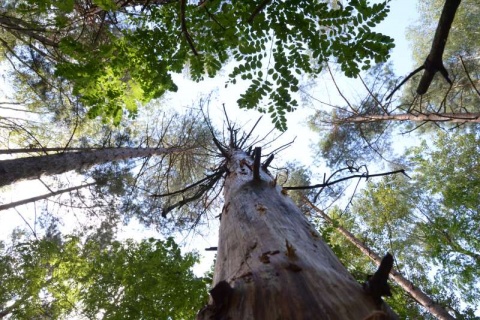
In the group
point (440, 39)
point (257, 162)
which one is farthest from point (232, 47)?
point (440, 39)

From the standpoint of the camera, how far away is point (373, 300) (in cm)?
115

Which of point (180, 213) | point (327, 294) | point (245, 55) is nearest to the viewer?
point (327, 294)

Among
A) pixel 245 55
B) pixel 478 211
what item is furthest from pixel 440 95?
pixel 245 55

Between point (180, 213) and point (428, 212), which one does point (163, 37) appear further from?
point (428, 212)

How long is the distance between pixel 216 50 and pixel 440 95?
18326 mm

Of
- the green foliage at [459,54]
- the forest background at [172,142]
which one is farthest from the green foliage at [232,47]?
the green foliage at [459,54]

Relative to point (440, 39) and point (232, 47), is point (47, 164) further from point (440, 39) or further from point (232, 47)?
point (440, 39)

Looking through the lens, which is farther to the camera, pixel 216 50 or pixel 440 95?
pixel 440 95

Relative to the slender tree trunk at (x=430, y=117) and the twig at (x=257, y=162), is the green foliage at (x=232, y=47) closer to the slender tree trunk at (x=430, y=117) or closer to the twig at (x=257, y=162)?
the twig at (x=257, y=162)

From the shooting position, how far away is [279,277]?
124cm

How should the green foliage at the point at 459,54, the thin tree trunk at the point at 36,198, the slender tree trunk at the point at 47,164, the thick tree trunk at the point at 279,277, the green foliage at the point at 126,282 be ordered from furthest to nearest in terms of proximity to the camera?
the green foliage at the point at 459,54, the thin tree trunk at the point at 36,198, the slender tree trunk at the point at 47,164, the green foliage at the point at 126,282, the thick tree trunk at the point at 279,277

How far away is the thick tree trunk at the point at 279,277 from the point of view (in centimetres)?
105

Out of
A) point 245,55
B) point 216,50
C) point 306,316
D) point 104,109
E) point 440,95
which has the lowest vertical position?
point 306,316

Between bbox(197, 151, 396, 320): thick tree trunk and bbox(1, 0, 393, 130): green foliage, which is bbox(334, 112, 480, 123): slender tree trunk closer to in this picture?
bbox(1, 0, 393, 130): green foliage
